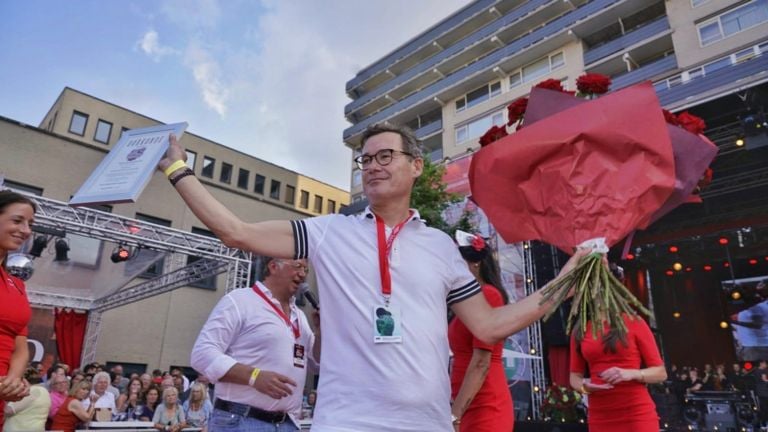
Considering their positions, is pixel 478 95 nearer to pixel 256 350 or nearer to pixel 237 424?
pixel 256 350

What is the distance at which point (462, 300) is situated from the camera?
182cm

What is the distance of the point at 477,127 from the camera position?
84.3ft

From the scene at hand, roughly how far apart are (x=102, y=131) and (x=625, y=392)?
23480 mm

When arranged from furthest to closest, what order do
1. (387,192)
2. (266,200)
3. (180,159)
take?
1. (266,200)
2. (387,192)
3. (180,159)

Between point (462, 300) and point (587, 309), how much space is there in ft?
1.46

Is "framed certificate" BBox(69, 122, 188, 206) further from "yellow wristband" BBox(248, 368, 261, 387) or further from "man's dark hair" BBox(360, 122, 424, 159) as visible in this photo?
"yellow wristband" BBox(248, 368, 261, 387)

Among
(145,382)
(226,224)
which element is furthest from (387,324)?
(145,382)

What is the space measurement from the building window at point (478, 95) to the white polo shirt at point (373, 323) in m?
25.5

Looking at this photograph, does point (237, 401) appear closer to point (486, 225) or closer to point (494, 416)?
point (494, 416)

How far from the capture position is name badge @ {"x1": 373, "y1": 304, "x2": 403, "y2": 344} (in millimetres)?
1516

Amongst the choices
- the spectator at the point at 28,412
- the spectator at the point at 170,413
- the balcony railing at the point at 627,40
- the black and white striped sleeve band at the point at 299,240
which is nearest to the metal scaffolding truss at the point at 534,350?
the spectator at the point at 170,413

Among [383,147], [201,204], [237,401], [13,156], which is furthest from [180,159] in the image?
[13,156]

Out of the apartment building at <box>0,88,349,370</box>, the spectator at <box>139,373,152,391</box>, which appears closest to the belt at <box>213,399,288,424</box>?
the spectator at <box>139,373,152,391</box>

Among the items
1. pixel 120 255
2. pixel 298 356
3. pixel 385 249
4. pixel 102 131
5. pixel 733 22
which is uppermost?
pixel 733 22
